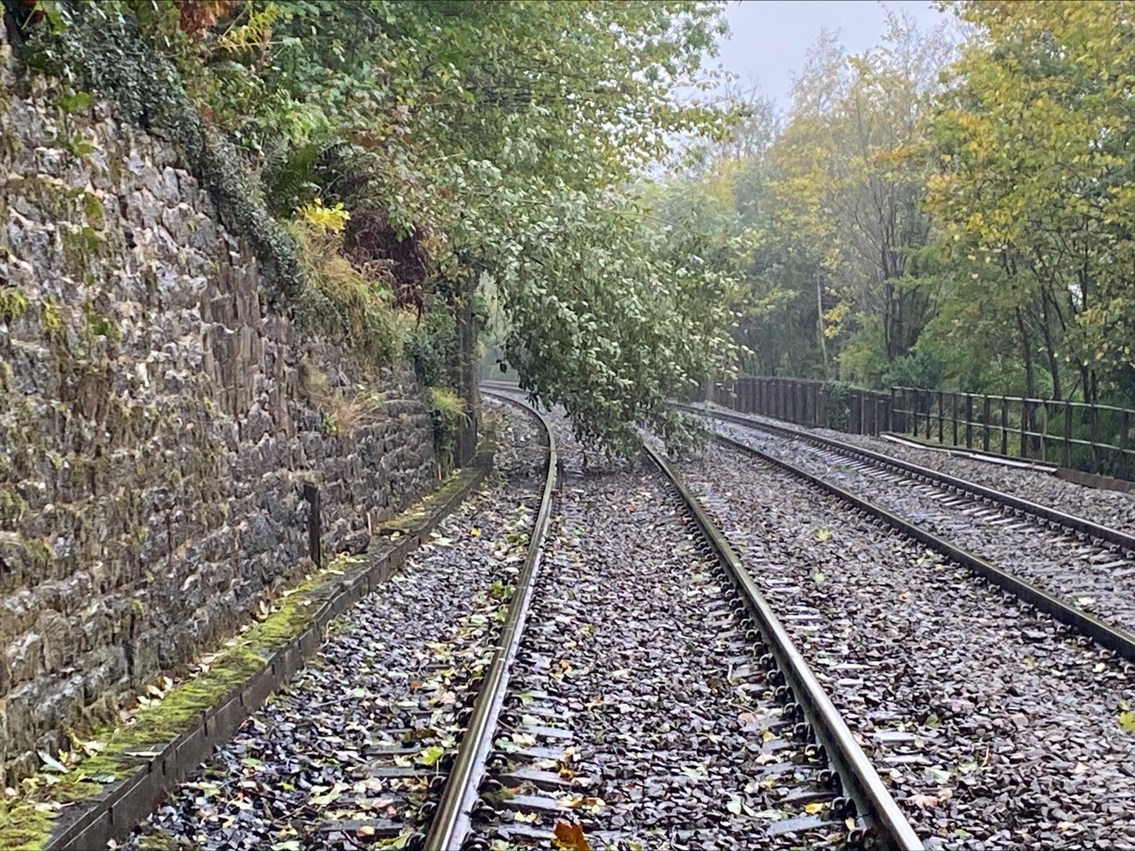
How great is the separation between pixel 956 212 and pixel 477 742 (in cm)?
1929

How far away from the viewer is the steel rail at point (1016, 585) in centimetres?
750

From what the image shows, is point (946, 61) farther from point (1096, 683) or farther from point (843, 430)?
point (1096, 683)

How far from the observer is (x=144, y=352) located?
6.18 meters

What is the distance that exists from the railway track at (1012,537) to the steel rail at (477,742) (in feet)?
12.1

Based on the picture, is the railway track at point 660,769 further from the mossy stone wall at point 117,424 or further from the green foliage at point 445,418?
the green foliage at point 445,418

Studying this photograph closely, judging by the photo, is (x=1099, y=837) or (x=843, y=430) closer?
(x=1099, y=837)

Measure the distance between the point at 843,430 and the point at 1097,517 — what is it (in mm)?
21285

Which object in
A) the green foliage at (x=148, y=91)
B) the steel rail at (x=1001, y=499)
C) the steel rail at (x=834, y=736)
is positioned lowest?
the steel rail at (x=834, y=736)

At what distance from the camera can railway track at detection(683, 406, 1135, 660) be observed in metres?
8.66

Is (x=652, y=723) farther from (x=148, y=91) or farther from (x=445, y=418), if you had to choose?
(x=445, y=418)

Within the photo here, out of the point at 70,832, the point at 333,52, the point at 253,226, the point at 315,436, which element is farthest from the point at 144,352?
the point at 333,52

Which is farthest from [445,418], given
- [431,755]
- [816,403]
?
[816,403]

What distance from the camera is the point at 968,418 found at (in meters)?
23.2

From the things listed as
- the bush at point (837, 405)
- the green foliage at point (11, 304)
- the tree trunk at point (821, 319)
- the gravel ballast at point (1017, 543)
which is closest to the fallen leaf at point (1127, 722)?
the gravel ballast at point (1017, 543)
